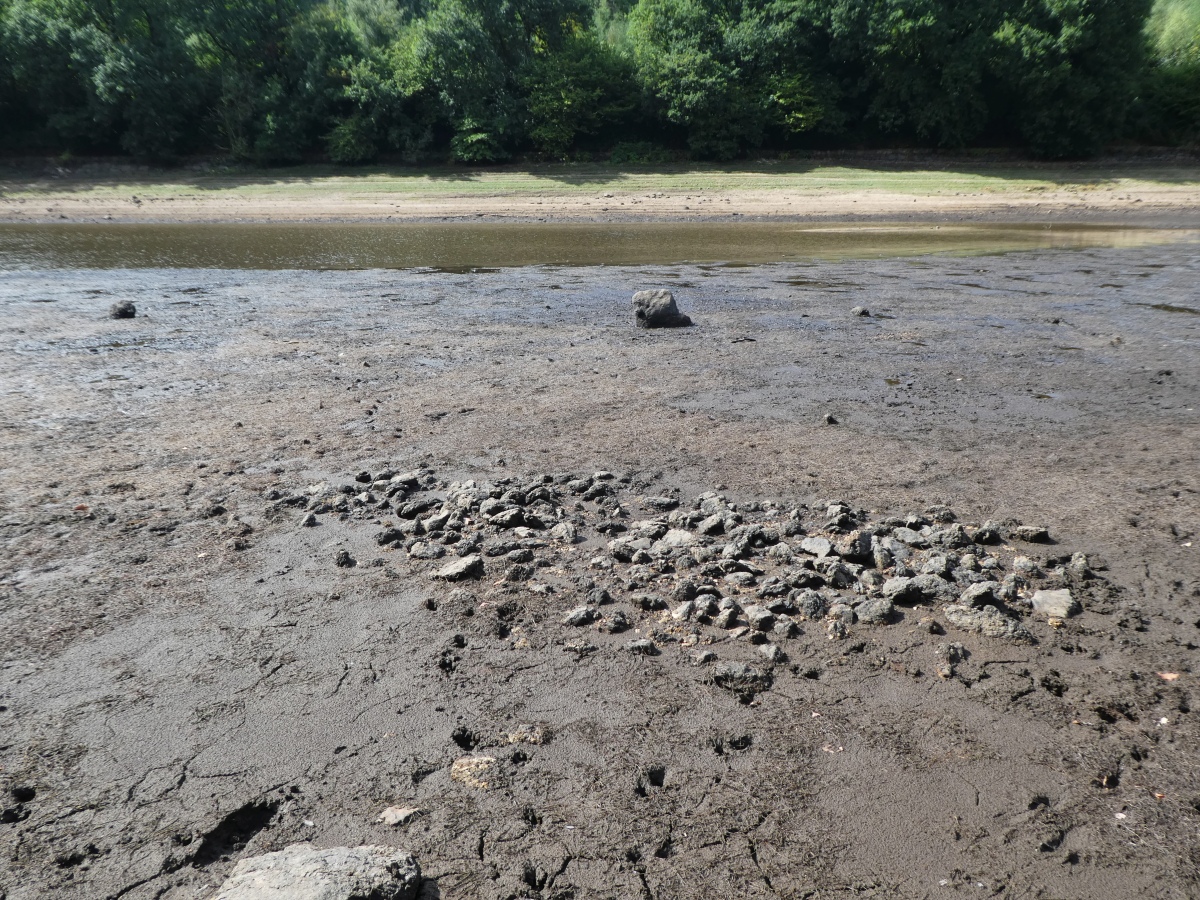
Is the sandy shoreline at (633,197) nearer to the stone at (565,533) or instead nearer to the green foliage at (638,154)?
the green foliage at (638,154)

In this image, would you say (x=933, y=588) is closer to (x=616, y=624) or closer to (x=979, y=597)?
(x=979, y=597)

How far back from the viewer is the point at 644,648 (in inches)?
126

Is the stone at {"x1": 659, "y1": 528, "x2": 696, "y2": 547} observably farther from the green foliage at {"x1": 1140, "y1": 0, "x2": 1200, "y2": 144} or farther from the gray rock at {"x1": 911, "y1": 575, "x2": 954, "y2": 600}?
the green foliage at {"x1": 1140, "y1": 0, "x2": 1200, "y2": 144}

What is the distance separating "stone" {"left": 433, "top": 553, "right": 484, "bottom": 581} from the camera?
377cm

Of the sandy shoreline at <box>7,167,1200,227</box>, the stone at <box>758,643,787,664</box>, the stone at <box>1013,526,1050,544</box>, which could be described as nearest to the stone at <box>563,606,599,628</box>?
the stone at <box>758,643,787,664</box>

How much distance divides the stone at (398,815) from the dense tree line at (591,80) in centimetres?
3501

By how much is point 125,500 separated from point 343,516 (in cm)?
135

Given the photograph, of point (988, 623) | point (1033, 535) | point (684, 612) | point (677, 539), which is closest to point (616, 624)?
point (684, 612)

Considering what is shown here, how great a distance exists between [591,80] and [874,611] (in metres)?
37.4

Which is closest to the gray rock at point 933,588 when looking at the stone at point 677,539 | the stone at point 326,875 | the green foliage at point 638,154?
the stone at point 677,539

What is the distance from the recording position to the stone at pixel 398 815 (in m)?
2.36

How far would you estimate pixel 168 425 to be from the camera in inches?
239

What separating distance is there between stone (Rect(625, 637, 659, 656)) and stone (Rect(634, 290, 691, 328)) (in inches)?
258

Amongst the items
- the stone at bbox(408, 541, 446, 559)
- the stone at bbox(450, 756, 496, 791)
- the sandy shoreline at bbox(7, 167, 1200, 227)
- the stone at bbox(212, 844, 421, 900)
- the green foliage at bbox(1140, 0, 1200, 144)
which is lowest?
the stone at bbox(450, 756, 496, 791)
